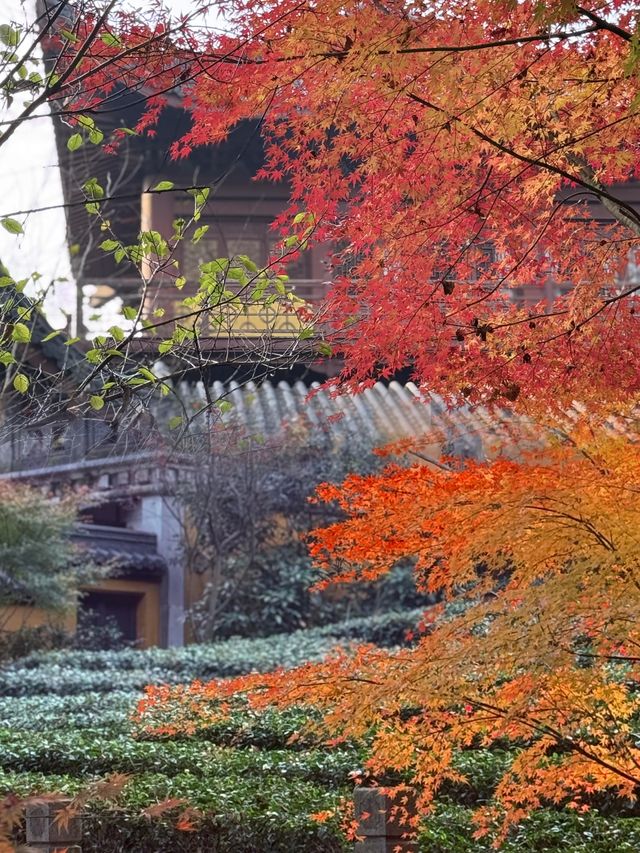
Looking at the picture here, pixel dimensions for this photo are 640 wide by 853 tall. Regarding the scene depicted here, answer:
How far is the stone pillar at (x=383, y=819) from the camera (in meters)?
5.68

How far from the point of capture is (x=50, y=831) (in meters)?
5.18

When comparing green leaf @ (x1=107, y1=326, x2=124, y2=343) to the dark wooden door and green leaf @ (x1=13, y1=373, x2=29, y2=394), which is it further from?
the dark wooden door

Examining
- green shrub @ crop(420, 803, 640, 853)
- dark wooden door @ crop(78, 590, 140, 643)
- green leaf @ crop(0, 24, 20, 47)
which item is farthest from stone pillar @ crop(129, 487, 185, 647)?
green leaf @ crop(0, 24, 20, 47)

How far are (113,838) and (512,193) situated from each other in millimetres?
4692

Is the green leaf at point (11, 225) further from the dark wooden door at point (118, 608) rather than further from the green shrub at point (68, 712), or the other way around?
the dark wooden door at point (118, 608)

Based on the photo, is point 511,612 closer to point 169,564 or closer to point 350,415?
point 350,415

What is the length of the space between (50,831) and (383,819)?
1.72 m

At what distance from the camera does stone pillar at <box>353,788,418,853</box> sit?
5680 mm

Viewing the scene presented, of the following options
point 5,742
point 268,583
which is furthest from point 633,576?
point 268,583

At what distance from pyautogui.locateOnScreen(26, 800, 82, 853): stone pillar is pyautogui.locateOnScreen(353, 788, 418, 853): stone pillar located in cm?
149

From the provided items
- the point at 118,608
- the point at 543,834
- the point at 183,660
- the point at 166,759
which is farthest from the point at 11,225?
the point at 118,608

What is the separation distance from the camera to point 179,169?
16688 mm

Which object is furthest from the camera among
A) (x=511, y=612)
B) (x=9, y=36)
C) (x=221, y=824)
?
(x=221, y=824)

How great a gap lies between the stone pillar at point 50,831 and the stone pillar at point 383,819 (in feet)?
4.90
